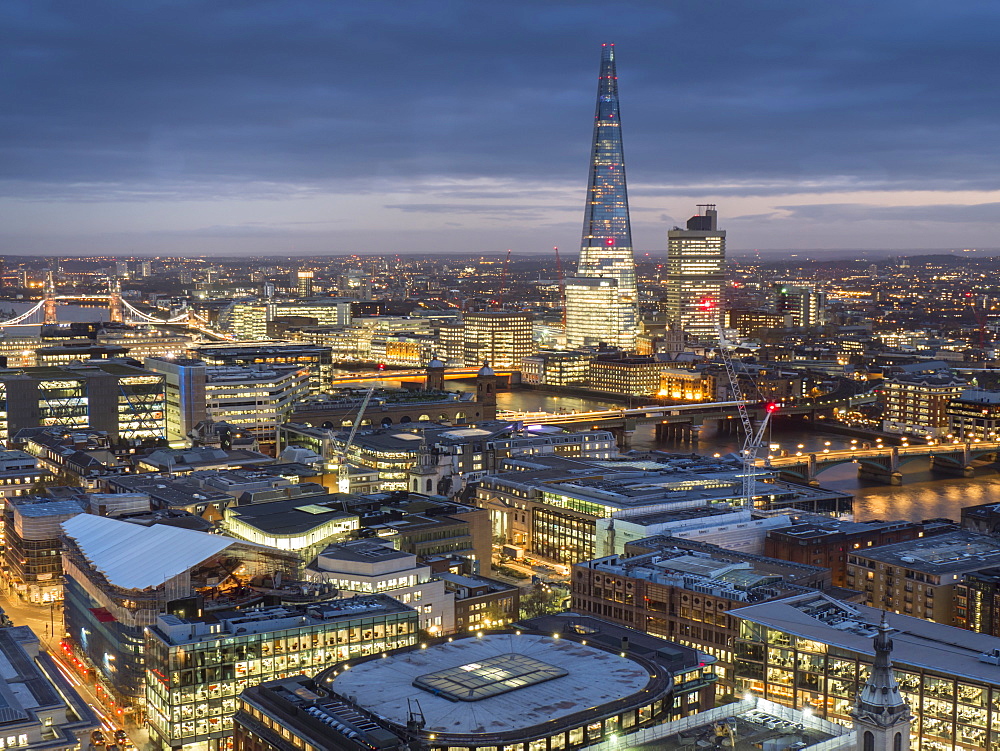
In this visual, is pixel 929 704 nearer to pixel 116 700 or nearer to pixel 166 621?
pixel 166 621

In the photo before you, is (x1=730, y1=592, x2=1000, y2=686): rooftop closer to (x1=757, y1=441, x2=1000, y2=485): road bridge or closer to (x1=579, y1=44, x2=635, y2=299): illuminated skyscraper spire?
(x1=757, y1=441, x2=1000, y2=485): road bridge

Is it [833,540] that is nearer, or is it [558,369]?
[833,540]

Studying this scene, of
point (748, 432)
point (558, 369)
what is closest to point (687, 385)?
point (558, 369)

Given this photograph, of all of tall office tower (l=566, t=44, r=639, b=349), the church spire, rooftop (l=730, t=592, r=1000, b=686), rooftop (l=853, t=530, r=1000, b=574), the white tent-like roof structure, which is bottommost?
rooftop (l=853, t=530, r=1000, b=574)

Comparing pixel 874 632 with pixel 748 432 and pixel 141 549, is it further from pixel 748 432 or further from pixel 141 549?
pixel 748 432

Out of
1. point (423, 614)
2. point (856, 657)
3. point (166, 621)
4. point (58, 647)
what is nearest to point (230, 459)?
point (58, 647)

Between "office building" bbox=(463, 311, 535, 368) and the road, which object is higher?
"office building" bbox=(463, 311, 535, 368)

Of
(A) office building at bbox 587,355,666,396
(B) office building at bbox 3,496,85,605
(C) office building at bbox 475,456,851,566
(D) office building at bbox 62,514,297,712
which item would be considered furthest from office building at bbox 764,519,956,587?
(A) office building at bbox 587,355,666,396
